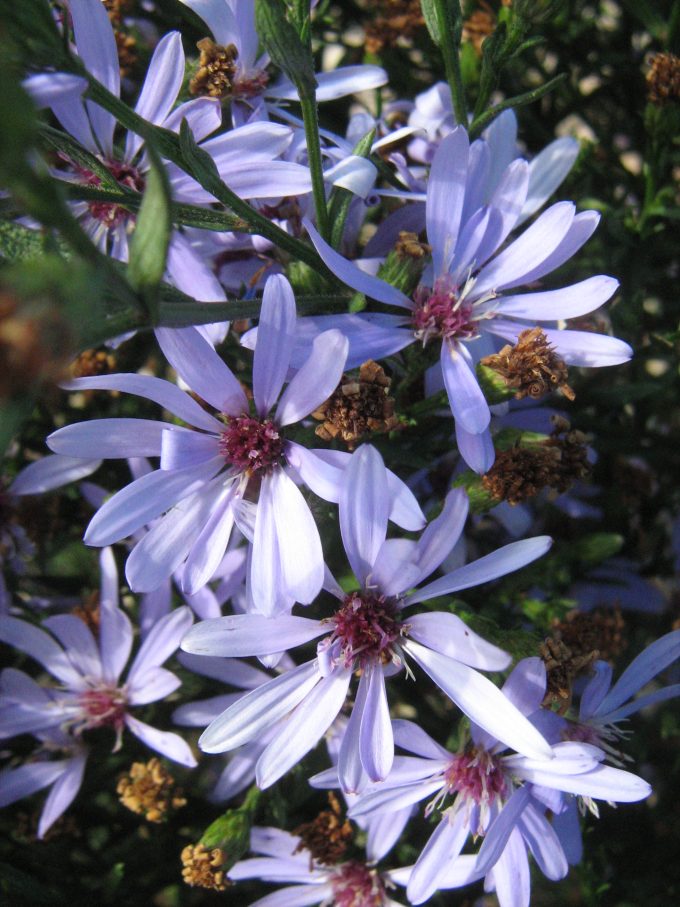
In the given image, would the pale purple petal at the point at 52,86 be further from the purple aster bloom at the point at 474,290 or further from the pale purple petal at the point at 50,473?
the pale purple petal at the point at 50,473

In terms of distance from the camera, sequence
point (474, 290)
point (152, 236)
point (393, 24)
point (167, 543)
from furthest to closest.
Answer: point (393, 24), point (474, 290), point (167, 543), point (152, 236)

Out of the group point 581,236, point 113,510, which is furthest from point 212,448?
point 581,236

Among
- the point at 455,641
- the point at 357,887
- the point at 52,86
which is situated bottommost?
the point at 357,887

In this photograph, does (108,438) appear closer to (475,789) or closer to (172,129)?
(172,129)

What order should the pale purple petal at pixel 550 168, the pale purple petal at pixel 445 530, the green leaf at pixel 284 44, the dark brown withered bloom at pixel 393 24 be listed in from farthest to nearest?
the dark brown withered bloom at pixel 393 24, the pale purple petal at pixel 550 168, the pale purple petal at pixel 445 530, the green leaf at pixel 284 44

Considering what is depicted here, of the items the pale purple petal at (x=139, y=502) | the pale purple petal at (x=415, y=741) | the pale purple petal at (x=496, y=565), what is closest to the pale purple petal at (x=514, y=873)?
the pale purple petal at (x=415, y=741)

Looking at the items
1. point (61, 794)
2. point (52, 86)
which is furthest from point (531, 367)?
point (61, 794)

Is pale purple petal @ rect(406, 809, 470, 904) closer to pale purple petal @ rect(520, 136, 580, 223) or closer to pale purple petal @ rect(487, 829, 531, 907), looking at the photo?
pale purple petal @ rect(487, 829, 531, 907)

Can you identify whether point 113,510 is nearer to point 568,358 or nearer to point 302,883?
point 568,358
